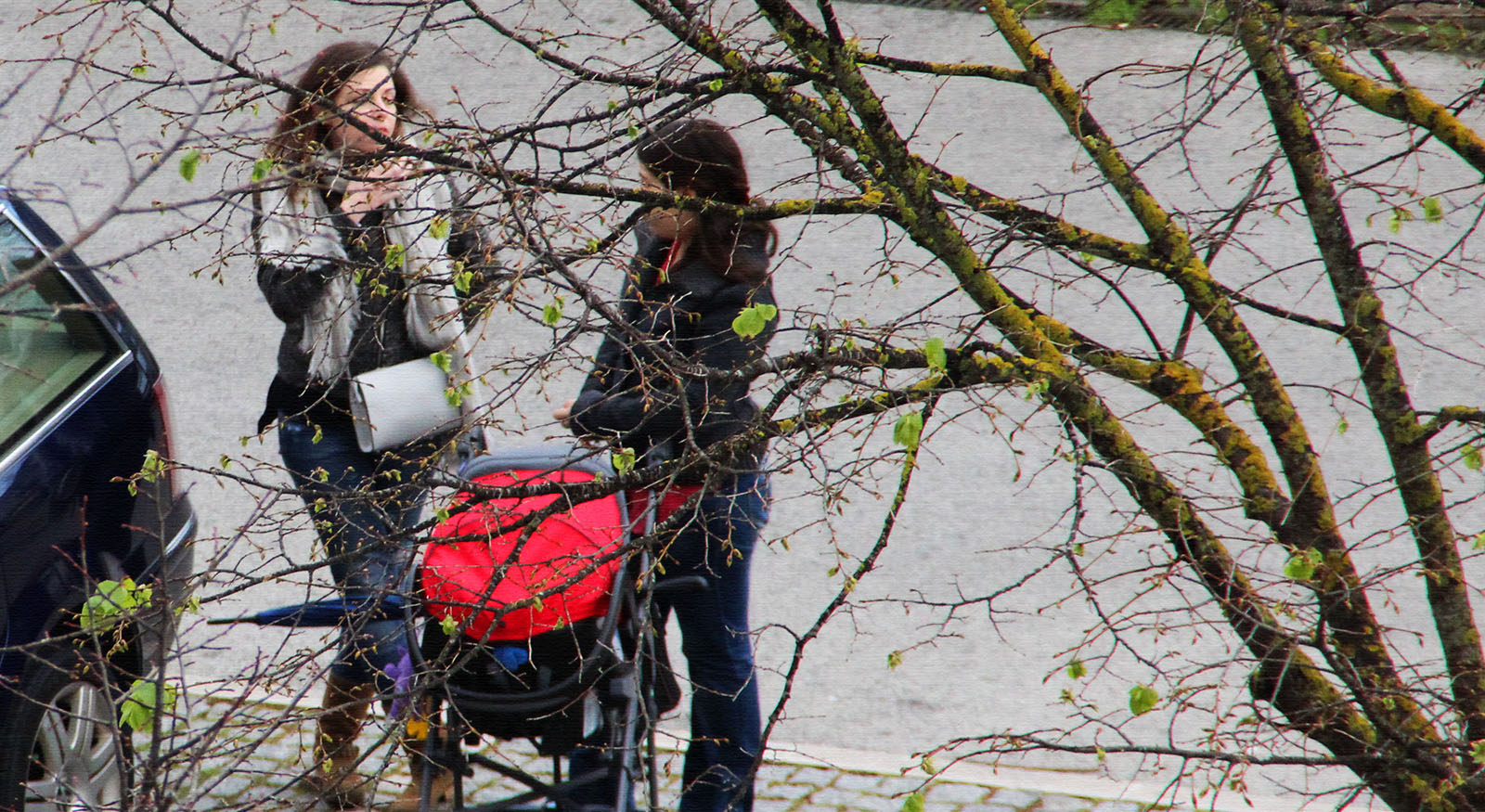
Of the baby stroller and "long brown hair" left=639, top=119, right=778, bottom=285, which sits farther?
"long brown hair" left=639, top=119, right=778, bottom=285

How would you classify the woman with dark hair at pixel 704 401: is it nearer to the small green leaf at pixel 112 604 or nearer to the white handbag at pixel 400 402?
the white handbag at pixel 400 402

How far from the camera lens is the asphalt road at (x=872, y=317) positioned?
4535 mm

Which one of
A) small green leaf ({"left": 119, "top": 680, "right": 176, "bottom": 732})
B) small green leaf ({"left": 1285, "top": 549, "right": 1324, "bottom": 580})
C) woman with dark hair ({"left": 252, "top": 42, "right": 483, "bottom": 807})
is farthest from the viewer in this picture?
woman with dark hair ({"left": 252, "top": 42, "right": 483, "bottom": 807})

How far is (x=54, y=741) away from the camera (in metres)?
3.50

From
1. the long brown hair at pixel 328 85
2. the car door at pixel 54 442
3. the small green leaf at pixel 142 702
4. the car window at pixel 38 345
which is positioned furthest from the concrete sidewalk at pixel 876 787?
the small green leaf at pixel 142 702

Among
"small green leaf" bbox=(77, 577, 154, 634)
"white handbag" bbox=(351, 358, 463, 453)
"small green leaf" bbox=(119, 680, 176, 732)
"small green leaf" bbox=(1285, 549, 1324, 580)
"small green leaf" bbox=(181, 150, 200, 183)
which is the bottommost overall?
"small green leaf" bbox=(119, 680, 176, 732)

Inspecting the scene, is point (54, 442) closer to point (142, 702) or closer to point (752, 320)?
point (142, 702)

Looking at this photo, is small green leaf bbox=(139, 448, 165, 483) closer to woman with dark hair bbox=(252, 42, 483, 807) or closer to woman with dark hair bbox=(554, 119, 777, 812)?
woman with dark hair bbox=(252, 42, 483, 807)

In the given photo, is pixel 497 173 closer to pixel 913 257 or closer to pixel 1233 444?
pixel 1233 444

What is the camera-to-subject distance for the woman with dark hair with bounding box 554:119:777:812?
3008 mm

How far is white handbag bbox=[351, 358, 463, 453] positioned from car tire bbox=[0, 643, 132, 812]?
2.86 feet

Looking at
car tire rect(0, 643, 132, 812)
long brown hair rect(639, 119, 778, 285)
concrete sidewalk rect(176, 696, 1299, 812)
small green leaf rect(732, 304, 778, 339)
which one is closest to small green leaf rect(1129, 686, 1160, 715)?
small green leaf rect(732, 304, 778, 339)

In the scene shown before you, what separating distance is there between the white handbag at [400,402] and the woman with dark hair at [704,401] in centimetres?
42

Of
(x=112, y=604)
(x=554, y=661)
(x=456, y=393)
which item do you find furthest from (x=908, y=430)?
(x=554, y=661)
